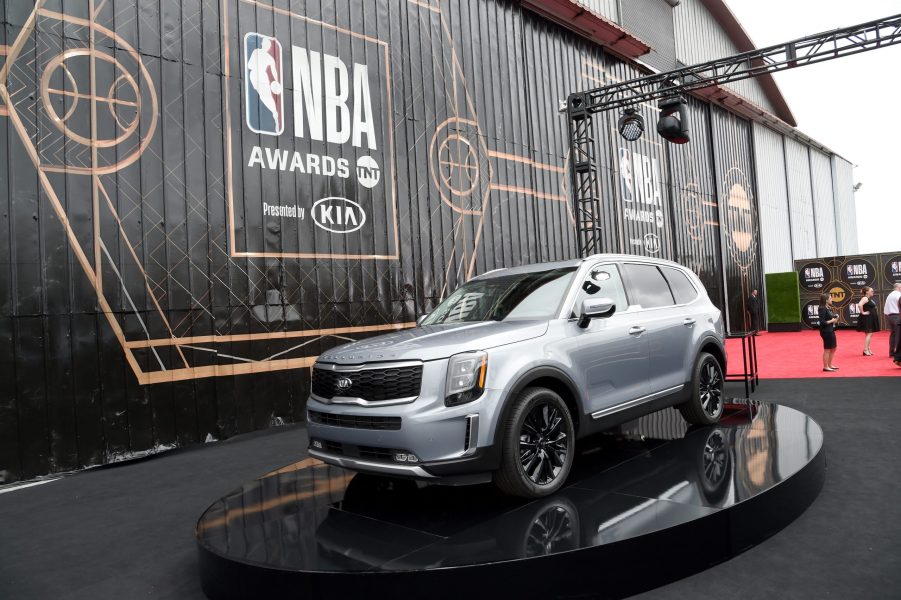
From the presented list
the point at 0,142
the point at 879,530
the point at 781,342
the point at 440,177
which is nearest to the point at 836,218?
the point at 781,342

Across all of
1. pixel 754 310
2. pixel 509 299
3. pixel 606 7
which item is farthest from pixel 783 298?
pixel 509 299

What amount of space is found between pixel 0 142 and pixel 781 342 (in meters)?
19.8

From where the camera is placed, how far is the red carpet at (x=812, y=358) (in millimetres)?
11073

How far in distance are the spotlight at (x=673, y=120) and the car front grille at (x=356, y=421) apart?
393 inches

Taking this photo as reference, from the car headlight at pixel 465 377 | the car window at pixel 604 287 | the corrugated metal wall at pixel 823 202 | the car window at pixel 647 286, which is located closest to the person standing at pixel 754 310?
the corrugated metal wall at pixel 823 202

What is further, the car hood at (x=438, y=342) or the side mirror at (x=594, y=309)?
the side mirror at (x=594, y=309)

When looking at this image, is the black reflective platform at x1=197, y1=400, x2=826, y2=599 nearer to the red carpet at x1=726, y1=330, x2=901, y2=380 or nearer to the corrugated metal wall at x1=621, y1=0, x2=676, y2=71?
the red carpet at x1=726, y1=330, x2=901, y2=380

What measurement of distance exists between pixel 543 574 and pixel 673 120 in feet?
35.2

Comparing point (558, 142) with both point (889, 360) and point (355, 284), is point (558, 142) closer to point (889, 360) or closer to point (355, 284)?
point (355, 284)

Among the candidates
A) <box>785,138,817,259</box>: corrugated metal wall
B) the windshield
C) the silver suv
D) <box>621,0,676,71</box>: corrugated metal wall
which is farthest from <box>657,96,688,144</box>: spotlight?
<box>785,138,817,259</box>: corrugated metal wall

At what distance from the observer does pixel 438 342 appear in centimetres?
371

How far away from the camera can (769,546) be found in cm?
351

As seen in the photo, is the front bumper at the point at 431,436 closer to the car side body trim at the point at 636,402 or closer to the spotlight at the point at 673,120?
the car side body trim at the point at 636,402

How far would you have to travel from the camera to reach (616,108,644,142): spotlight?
40.9 ft
